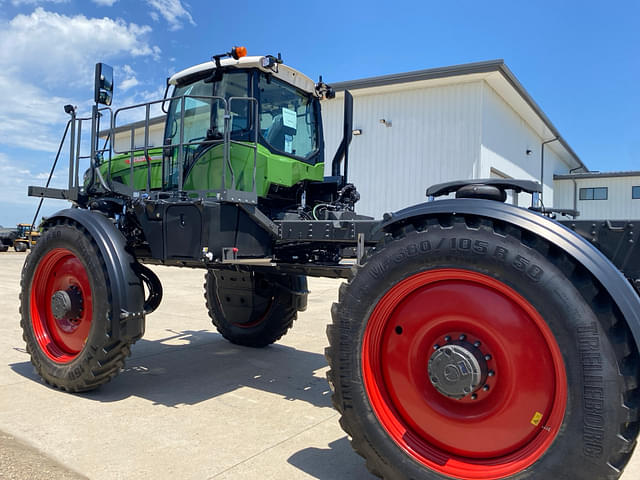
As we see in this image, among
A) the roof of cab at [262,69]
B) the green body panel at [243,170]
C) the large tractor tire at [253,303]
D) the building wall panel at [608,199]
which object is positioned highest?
the building wall panel at [608,199]

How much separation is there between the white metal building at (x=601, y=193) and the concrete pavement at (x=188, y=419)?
26.8 metres

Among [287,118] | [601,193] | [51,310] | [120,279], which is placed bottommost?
[51,310]

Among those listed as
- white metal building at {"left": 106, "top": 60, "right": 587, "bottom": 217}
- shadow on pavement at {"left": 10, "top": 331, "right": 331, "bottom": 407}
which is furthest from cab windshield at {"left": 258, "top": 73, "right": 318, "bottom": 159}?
white metal building at {"left": 106, "top": 60, "right": 587, "bottom": 217}

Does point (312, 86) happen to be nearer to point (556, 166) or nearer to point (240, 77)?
point (240, 77)

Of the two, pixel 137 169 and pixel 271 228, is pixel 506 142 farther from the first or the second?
pixel 271 228

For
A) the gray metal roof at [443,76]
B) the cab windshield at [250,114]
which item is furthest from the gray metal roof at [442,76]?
the cab windshield at [250,114]

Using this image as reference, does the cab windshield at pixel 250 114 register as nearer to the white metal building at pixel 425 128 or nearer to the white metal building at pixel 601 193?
the white metal building at pixel 425 128

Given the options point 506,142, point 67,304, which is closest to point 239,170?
point 67,304

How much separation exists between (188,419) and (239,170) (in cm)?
204

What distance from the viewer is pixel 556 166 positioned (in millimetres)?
30016

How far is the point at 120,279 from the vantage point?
Result: 405 cm

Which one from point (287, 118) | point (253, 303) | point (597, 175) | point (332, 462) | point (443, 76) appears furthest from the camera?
point (597, 175)

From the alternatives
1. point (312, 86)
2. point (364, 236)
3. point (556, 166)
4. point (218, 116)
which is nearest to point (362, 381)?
point (364, 236)

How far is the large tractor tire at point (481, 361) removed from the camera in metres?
2.07
